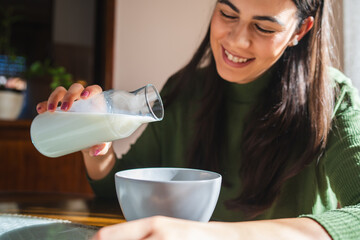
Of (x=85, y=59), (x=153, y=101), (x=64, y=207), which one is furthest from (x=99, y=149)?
(x=85, y=59)

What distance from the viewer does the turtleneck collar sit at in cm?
108

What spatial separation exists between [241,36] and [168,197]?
0.55 m

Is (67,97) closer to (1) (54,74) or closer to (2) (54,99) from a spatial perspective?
(2) (54,99)

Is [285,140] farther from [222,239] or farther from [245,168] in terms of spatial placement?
[222,239]

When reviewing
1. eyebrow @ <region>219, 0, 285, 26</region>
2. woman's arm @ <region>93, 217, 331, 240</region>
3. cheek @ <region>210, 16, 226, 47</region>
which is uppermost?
eyebrow @ <region>219, 0, 285, 26</region>

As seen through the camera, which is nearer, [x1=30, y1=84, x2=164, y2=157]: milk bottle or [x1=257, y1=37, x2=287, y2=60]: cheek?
[x1=30, y1=84, x2=164, y2=157]: milk bottle

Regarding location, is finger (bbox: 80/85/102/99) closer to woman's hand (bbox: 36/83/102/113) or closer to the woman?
woman's hand (bbox: 36/83/102/113)

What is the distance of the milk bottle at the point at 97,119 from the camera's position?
61 cm

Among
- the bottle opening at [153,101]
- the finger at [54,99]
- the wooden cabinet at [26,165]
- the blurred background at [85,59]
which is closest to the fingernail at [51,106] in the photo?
the finger at [54,99]

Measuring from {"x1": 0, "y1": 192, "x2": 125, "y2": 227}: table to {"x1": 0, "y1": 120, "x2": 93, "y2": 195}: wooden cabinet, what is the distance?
1490 millimetres

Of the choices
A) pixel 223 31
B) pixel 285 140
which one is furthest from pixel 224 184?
pixel 223 31

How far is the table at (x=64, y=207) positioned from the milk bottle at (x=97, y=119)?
0.41 ft

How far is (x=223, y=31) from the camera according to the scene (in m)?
0.92

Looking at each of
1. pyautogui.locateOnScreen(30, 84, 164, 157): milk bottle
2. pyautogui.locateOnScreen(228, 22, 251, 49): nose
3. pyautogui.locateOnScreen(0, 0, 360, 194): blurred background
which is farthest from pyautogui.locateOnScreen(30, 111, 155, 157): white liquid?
pyautogui.locateOnScreen(0, 0, 360, 194): blurred background
